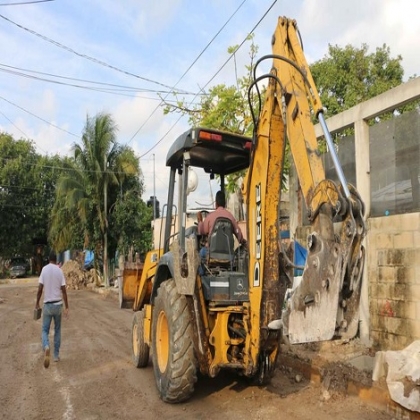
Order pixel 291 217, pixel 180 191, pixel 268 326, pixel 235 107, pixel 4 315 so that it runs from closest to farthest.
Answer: pixel 268 326
pixel 180 191
pixel 291 217
pixel 235 107
pixel 4 315

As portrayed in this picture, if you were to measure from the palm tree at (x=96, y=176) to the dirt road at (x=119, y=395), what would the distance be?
1411cm

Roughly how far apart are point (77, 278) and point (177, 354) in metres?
19.8

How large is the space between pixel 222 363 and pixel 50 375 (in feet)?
10.2

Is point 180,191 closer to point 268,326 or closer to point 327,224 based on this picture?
point 268,326

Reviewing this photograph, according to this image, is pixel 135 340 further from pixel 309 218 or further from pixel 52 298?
pixel 309 218

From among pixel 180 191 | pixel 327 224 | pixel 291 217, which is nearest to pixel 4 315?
pixel 291 217

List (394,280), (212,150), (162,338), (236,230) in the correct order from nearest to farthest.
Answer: (236,230) → (162,338) → (212,150) → (394,280)

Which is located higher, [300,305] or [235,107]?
[235,107]

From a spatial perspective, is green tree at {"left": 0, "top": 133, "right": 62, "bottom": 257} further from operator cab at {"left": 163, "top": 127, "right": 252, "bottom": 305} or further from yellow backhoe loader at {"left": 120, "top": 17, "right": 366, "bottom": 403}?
yellow backhoe loader at {"left": 120, "top": 17, "right": 366, "bottom": 403}

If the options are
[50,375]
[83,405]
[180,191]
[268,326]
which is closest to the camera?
[268,326]

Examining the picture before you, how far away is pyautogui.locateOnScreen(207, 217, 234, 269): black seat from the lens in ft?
18.5

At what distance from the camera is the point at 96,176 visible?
22.8 meters

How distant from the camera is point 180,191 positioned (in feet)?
19.3

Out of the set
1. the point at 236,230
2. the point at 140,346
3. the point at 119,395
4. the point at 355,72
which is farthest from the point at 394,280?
the point at 355,72
